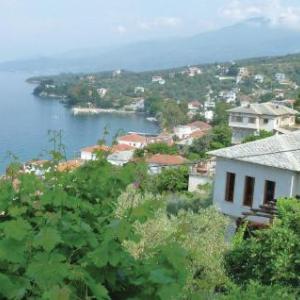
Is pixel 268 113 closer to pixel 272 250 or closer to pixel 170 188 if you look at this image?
pixel 170 188

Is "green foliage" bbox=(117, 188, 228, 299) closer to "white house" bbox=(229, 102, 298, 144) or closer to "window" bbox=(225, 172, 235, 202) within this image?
"window" bbox=(225, 172, 235, 202)

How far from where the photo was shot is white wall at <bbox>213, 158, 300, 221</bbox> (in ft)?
44.1

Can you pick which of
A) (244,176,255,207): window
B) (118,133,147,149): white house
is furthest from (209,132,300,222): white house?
(118,133,147,149): white house

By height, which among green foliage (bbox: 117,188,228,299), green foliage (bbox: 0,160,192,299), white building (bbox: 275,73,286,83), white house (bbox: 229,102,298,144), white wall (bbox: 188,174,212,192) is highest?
green foliage (bbox: 0,160,192,299)

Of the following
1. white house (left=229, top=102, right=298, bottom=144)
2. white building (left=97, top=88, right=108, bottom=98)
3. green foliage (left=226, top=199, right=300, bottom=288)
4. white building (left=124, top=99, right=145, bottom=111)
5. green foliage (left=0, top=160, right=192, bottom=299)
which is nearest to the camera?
green foliage (left=0, top=160, right=192, bottom=299)

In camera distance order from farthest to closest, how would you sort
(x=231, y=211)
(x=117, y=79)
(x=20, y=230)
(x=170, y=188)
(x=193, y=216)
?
(x=117, y=79) → (x=170, y=188) → (x=231, y=211) → (x=193, y=216) → (x=20, y=230)

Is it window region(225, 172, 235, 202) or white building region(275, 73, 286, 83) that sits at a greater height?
window region(225, 172, 235, 202)

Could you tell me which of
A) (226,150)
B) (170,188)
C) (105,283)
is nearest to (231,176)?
(226,150)

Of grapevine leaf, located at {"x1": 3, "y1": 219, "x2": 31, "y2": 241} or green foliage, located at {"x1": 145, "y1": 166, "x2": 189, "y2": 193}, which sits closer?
grapevine leaf, located at {"x1": 3, "y1": 219, "x2": 31, "y2": 241}

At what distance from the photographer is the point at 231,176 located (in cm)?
1445

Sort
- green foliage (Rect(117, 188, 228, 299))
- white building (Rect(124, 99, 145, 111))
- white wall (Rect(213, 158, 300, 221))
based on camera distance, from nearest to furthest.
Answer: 1. green foliage (Rect(117, 188, 228, 299))
2. white wall (Rect(213, 158, 300, 221))
3. white building (Rect(124, 99, 145, 111))

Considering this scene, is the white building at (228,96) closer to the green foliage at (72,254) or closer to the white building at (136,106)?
the white building at (136,106)

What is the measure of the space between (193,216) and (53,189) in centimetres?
573

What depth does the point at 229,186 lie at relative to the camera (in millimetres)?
14547
